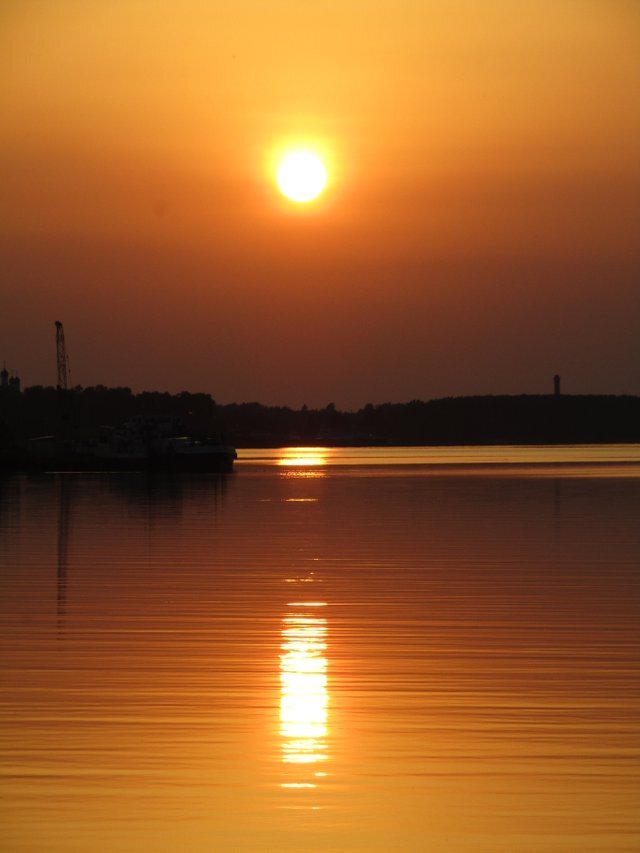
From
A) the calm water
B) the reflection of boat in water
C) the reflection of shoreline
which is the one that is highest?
the reflection of boat in water

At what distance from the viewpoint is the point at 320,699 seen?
19031 mm

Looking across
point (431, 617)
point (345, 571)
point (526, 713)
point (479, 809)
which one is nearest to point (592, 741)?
point (526, 713)

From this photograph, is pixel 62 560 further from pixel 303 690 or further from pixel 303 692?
pixel 303 692

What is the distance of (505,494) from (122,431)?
85738mm

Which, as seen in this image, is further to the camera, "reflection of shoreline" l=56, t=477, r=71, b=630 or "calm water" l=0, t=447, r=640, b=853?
"reflection of shoreline" l=56, t=477, r=71, b=630

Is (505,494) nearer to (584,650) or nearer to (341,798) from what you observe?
(584,650)

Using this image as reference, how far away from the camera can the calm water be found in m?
13.3

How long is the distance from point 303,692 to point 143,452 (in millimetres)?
142607

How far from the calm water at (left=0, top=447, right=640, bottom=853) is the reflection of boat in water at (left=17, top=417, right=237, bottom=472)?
355 ft

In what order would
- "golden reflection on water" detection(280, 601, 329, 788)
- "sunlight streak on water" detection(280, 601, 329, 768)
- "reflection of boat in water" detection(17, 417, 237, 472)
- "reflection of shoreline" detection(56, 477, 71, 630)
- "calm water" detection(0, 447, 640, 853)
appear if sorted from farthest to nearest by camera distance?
1. "reflection of boat in water" detection(17, 417, 237, 472)
2. "reflection of shoreline" detection(56, 477, 71, 630)
3. "sunlight streak on water" detection(280, 601, 329, 768)
4. "golden reflection on water" detection(280, 601, 329, 788)
5. "calm water" detection(0, 447, 640, 853)

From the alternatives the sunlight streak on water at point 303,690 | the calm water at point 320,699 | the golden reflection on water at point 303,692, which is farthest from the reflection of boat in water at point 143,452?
the sunlight streak on water at point 303,690

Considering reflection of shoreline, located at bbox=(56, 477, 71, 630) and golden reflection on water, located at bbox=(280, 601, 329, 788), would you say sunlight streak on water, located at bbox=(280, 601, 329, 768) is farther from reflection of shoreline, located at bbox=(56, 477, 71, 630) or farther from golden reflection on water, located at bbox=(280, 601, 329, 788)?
reflection of shoreline, located at bbox=(56, 477, 71, 630)

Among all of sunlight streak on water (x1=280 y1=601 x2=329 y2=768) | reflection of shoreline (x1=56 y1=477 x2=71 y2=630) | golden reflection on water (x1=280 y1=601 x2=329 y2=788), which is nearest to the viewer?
golden reflection on water (x1=280 y1=601 x2=329 y2=788)

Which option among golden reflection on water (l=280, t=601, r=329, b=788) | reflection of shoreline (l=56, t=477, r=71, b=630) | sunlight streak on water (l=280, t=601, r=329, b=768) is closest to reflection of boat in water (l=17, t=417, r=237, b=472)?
reflection of shoreline (l=56, t=477, r=71, b=630)
